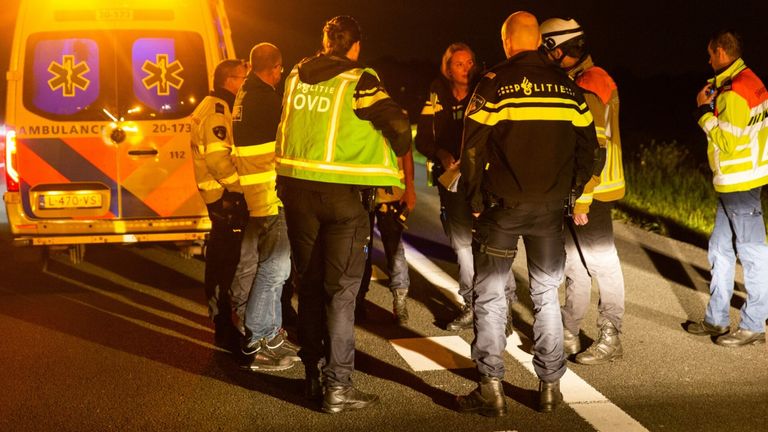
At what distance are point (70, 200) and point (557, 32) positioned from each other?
4224 millimetres

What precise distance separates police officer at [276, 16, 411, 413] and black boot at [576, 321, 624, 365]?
1381 millimetres

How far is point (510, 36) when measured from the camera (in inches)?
189

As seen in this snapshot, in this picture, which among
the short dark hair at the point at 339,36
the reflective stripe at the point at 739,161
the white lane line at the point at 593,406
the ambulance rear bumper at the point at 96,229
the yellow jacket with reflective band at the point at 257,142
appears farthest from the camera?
the ambulance rear bumper at the point at 96,229

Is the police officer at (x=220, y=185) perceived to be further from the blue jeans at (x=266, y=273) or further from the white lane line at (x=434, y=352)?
the white lane line at (x=434, y=352)

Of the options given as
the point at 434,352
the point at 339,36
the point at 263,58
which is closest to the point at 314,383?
the point at 434,352

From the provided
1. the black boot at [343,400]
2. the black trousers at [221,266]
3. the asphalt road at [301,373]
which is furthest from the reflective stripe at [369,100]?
the black trousers at [221,266]

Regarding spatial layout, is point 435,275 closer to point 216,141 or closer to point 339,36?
point 216,141

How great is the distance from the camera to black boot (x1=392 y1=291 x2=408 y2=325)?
22.0 feet

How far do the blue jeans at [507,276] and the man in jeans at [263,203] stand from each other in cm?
133

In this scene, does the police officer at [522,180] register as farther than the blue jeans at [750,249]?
No

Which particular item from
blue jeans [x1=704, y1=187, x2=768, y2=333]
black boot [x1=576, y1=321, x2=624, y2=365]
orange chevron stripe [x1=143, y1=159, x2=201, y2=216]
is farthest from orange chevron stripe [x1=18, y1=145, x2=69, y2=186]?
blue jeans [x1=704, y1=187, x2=768, y2=333]

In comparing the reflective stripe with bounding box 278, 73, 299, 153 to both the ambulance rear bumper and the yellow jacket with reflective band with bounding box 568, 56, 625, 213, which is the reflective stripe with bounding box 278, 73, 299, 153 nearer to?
the yellow jacket with reflective band with bounding box 568, 56, 625, 213

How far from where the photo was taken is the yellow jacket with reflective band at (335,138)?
15.5 feet

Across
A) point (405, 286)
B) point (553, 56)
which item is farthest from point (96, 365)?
point (553, 56)
